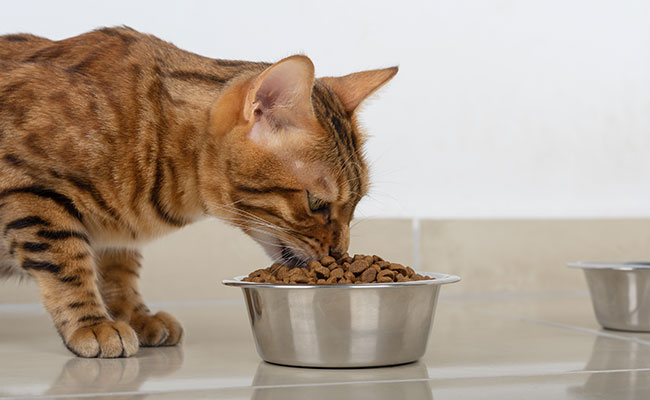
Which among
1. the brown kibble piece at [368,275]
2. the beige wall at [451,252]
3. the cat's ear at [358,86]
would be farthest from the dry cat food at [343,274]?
the beige wall at [451,252]

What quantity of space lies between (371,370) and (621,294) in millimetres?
752

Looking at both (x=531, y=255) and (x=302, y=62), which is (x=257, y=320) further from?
(x=531, y=255)

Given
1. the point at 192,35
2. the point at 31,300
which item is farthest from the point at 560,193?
the point at 31,300

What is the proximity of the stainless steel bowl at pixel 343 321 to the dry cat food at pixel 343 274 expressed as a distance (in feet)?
0.13

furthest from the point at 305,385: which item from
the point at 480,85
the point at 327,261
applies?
the point at 480,85

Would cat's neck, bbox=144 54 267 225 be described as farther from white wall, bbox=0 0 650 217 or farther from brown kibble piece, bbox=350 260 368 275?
white wall, bbox=0 0 650 217

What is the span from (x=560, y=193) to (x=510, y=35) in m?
0.62

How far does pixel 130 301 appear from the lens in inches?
64.2

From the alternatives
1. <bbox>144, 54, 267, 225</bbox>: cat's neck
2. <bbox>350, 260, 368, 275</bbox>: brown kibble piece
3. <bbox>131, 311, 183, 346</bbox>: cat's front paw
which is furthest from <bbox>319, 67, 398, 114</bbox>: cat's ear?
<bbox>131, 311, 183, 346</bbox>: cat's front paw

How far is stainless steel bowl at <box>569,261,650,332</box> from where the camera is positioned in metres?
1.61

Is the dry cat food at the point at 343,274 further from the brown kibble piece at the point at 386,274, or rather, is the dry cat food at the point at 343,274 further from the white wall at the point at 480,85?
the white wall at the point at 480,85

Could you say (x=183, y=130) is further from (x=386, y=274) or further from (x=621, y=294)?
(x=621, y=294)

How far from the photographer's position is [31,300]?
235cm

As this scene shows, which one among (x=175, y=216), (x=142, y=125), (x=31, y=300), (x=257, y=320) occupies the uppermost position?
(x=142, y=125)
